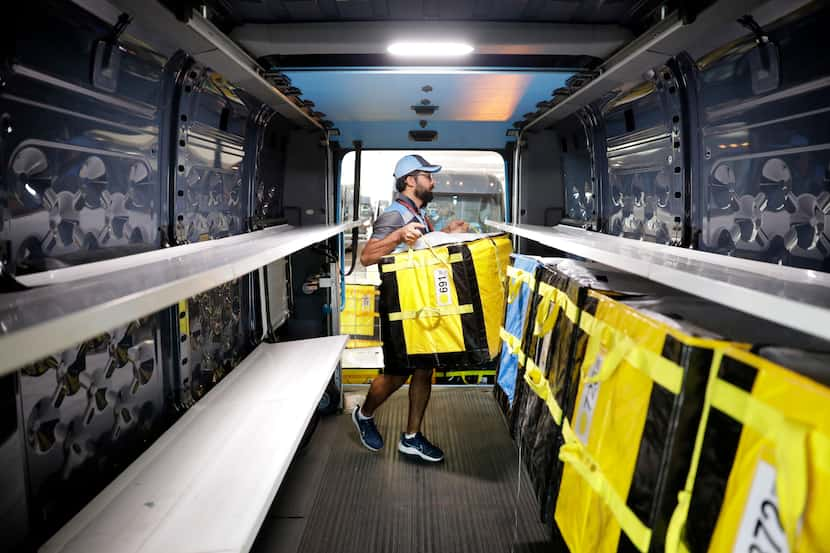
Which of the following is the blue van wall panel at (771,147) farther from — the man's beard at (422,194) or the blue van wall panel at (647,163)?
the man's beard at (422,194)

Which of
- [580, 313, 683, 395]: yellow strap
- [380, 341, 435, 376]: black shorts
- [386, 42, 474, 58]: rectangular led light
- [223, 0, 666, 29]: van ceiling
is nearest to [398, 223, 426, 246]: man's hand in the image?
[380, 341, 435, 376]: black shorts

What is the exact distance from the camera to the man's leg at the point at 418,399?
3861mm

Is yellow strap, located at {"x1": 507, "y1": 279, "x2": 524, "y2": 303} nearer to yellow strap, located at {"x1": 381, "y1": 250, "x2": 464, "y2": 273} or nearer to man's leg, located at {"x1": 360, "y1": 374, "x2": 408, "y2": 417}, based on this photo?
yellow strap, located at {"x1": 381, "y1": 250, "x2": 464, "y2": 273}

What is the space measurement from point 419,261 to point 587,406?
6.50 ft

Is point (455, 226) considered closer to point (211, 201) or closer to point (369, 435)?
point (369, 435)

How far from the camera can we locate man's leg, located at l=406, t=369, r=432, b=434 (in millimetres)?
3861

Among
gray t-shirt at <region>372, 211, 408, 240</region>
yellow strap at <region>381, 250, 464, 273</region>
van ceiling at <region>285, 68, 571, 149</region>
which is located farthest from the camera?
gray t-shirt at <region>372, 211, 408, 240</region>

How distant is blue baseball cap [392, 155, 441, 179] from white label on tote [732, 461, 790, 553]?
3611mm

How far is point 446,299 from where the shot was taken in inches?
136

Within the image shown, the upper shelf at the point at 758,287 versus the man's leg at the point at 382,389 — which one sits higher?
the upper shelf at the point at 758,287

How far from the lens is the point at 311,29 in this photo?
88.0 inches

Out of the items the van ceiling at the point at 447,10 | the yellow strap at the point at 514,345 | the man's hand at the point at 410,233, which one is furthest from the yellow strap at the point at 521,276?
the van ceiling at the point at 447,10

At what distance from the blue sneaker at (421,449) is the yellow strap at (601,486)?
212cm

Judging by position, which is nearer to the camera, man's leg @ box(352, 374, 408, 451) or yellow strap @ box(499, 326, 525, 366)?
yellow strap @ box(499, 326, 525, 366)
